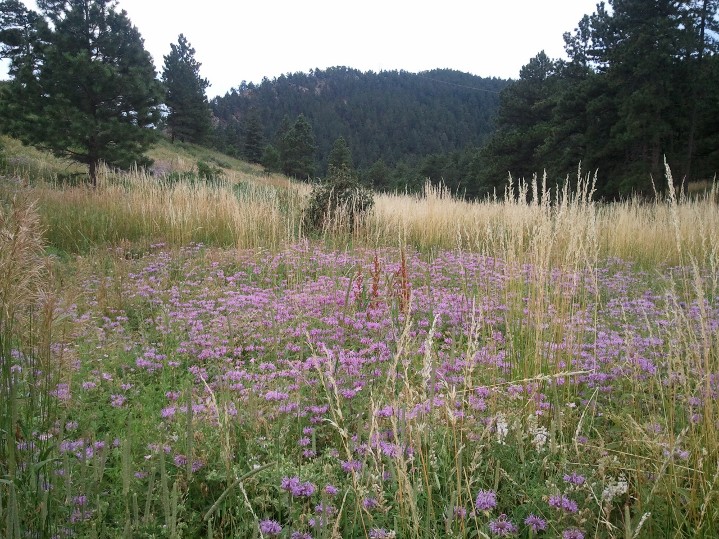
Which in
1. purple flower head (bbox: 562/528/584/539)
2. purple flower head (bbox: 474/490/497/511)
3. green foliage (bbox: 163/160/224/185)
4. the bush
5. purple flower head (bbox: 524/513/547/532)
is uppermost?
green foliage (bbox: 163/160/224/185)

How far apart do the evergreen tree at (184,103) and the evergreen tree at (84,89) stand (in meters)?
30.3

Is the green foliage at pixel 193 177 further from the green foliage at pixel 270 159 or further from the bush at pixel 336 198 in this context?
the green foliage at pixel 270 159

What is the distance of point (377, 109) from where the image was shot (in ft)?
442

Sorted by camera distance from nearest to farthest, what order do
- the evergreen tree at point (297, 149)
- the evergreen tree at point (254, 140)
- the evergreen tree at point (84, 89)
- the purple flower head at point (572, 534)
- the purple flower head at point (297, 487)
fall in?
the purple flower head at point (572, 534), the purple flower head at point (297, 487), the evergreen tree at point (84, 89), the evergreen tree at point (297, 149), the evergreen tree at point (254, 140)

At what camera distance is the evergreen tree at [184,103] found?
46906mm

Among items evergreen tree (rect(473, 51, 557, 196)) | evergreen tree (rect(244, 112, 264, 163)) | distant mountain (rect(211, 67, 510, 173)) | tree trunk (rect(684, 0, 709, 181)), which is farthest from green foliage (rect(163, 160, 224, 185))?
distant mountain (rect(211, 67, 510, 173))

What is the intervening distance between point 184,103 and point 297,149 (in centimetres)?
1228

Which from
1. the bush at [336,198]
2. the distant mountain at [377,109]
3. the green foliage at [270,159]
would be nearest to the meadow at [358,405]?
the bush at [336,198]

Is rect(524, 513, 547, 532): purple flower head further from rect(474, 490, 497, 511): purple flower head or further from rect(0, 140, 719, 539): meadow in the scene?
rect(474, 490, 497, 511): purple flower head

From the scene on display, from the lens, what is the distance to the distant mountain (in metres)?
106

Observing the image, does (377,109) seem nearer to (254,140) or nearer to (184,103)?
(254,140)

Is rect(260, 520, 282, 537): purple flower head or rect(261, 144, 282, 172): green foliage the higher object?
rect(261, 144, 282, 172): green foliage

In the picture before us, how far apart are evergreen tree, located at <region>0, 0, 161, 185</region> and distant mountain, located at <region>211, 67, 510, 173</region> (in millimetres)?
54749

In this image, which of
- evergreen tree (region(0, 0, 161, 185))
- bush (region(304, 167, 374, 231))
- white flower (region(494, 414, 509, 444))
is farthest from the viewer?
evergreen tree (region(0, 0, 161, 185))
